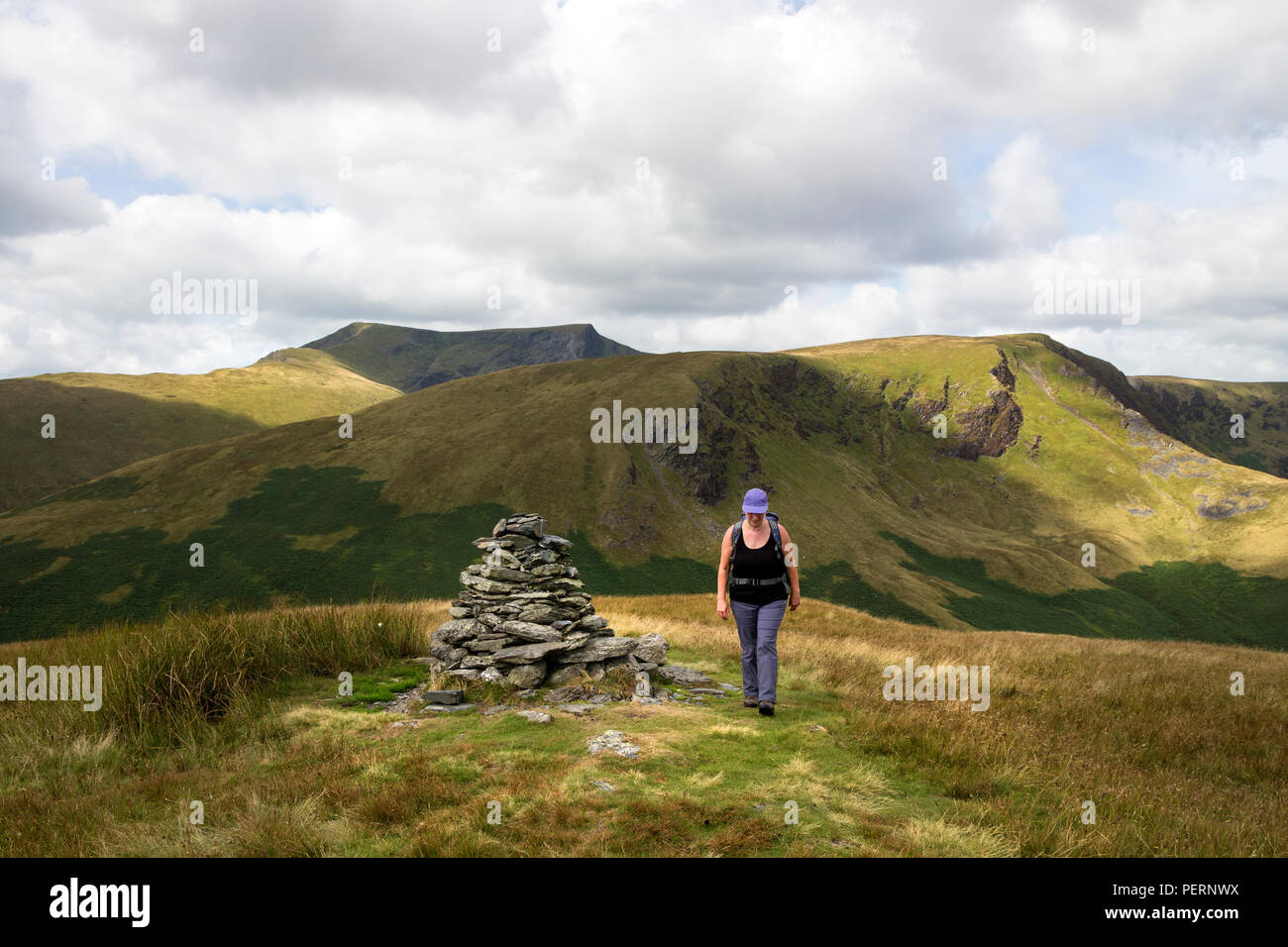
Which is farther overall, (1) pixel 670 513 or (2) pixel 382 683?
(1) pixel 670 513

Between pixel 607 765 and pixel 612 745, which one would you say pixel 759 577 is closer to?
pixel 612 745

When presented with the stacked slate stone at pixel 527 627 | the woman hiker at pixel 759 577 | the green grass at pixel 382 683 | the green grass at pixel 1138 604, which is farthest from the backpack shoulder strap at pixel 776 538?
the green grass at pixel 1138 604

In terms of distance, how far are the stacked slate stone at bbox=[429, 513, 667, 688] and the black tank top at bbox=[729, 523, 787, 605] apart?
4.02 m

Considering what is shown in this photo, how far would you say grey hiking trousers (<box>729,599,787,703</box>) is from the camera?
1112 centimetres

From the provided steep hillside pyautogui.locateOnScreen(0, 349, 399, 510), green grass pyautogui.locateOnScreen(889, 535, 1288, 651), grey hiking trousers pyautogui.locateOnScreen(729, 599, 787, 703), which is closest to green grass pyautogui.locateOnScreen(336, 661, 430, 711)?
grey hiking trousers pyautogui.locateOnScreen(729, 599, 787, 703)

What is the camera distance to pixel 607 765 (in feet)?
28.7

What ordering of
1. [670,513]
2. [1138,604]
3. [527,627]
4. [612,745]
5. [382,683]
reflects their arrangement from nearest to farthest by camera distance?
[612,745] → [382,683] → [527,627] → [670,513] → [1138,604]

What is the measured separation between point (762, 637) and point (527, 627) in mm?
5592

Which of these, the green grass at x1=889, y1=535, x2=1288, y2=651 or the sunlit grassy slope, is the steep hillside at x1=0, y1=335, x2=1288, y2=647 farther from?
the sunlit grassy slope

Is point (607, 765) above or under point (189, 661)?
under

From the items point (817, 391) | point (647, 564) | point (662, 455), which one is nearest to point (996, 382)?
point (817, 391)

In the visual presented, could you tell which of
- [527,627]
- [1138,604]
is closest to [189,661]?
[527,627]
